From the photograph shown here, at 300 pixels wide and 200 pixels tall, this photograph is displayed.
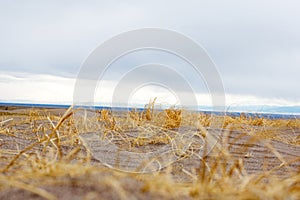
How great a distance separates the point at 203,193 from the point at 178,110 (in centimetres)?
314

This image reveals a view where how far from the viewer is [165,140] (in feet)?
9.98

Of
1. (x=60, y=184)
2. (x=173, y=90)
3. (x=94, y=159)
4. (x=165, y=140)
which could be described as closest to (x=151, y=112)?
(x=173, y=90)

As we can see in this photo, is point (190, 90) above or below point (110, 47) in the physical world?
below

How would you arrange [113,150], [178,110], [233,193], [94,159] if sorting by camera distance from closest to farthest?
[233,193], [94,159], [113,150], [178,110]

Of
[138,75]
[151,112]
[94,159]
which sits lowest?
[94,159]

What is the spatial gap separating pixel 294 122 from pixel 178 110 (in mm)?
2545

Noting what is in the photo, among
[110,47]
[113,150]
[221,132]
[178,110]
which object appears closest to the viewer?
[113,150]

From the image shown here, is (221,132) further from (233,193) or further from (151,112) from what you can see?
(233,193)

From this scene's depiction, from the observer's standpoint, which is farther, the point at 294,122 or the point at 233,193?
the point at 294,122

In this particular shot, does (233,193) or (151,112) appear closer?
(233,193)

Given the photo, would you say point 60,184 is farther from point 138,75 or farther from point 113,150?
point 138,75

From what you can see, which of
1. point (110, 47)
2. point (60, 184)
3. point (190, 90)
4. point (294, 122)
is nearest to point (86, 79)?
point (110, 47)

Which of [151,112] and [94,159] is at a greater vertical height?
[151,112]

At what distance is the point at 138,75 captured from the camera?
3.65 meters
